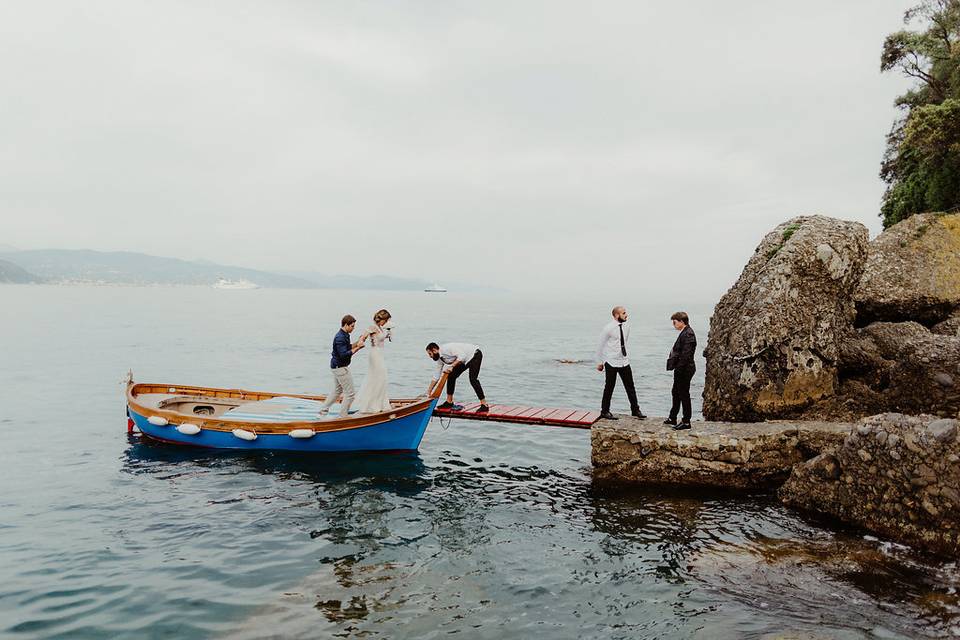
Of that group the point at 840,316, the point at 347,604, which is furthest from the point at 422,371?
the point at 347,604

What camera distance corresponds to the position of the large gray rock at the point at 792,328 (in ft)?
48.7

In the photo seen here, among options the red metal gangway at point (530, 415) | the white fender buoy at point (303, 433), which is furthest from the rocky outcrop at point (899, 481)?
the white fender buoy at point (303, 433)

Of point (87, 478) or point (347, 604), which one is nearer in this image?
point (347, 604)

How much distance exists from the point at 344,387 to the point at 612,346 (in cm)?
727

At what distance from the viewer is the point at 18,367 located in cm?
3912

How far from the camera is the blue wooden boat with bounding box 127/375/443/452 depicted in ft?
51.3

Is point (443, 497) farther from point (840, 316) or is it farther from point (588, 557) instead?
point (840, 316)

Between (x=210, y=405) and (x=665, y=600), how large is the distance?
51.7 feet

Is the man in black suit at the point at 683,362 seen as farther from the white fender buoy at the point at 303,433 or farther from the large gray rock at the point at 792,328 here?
the white fender buoy at the point at 303,433

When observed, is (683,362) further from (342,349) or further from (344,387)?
(344,387)

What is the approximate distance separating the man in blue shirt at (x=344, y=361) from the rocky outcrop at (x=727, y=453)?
24.0 ft

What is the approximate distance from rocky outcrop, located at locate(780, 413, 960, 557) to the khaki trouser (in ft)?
37.0

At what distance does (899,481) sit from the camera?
10.3 meters

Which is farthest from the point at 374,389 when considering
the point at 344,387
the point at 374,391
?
the point at 344,387
